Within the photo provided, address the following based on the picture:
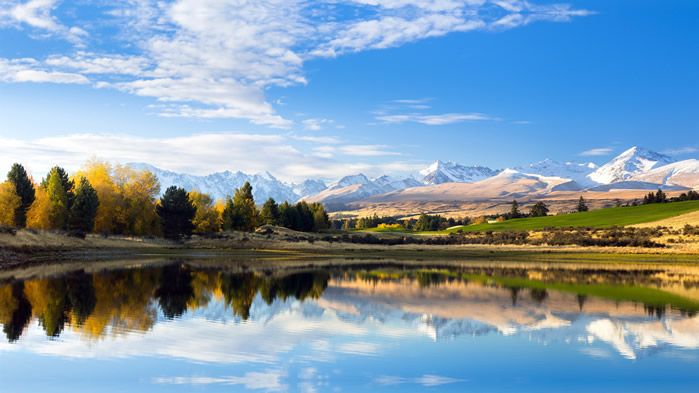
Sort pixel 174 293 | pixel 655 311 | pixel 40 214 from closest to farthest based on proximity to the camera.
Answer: pixel 655 311, pixel 174 293, pixel 40 214

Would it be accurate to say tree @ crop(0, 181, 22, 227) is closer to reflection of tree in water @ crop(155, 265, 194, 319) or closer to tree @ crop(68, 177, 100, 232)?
tree @ crop(68, 177, 100, 232)

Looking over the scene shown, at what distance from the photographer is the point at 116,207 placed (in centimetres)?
9212

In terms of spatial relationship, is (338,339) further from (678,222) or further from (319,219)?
(319,219)

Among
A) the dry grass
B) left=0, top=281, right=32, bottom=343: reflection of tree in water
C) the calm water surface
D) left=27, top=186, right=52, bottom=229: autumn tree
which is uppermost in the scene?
left=27, top=186, right=52, bottom=229: autumn tree

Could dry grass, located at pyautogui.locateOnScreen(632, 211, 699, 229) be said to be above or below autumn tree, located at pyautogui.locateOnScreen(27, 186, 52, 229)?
below

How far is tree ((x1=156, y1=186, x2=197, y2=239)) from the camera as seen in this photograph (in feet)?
319

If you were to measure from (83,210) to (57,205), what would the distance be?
3823 mm

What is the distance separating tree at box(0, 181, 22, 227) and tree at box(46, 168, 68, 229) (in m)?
4.62

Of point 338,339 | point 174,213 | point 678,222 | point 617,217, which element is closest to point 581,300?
point 338,339

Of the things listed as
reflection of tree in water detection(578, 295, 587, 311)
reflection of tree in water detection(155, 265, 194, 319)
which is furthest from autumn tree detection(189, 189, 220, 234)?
reflection of tree in water detection(578, 295, 587, 311)

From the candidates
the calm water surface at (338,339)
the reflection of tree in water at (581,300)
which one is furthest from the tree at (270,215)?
the reflection of tree in water at (581,300)

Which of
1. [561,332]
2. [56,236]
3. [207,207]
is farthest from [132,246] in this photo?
[561,332]

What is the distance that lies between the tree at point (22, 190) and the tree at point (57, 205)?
2920mm

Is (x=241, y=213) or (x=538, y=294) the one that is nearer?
(x=538, y=294)
